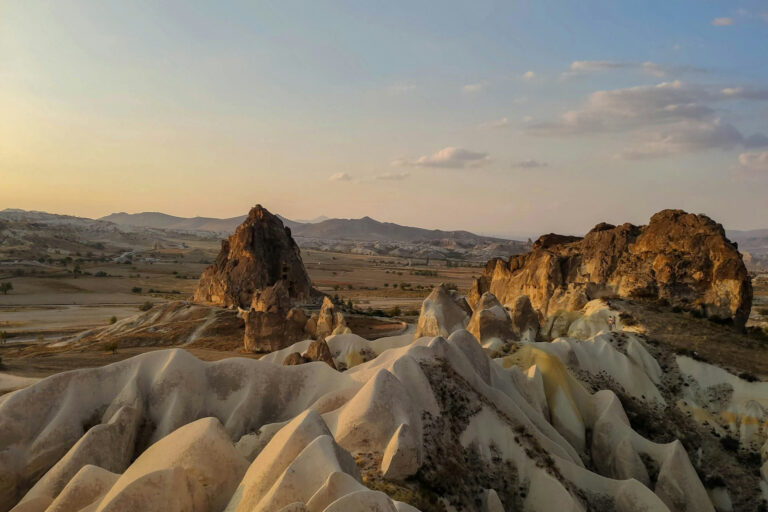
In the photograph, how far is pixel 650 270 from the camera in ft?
142

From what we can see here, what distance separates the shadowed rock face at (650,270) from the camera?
128 ft

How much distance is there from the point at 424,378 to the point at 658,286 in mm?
29960

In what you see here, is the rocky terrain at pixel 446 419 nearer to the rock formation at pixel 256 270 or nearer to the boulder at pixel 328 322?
the boulder at pixel 328 322

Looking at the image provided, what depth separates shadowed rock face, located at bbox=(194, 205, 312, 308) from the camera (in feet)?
188

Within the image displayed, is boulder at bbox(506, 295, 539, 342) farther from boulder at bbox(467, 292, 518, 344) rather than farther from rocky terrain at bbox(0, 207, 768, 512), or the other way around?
boulder at bbox(467, 292, 518, 344)

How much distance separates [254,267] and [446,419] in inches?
1665

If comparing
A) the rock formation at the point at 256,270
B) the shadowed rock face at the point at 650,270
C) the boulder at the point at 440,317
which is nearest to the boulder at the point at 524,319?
the boulder at the point at 440,317

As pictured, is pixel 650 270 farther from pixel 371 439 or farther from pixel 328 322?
pixel 371 439

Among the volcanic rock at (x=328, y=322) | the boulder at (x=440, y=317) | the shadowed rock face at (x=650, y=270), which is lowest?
the volcanic rock at (x=328, y=322)

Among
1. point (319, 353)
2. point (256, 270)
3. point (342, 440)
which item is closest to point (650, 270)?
point (319, 353)

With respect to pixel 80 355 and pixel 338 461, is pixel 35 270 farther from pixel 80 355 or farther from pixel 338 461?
pixel 338 461

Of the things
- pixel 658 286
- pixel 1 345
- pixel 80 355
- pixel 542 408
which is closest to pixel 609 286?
pixel 658 286

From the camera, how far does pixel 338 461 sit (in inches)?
493

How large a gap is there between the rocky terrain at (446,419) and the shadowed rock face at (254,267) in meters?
18.8
